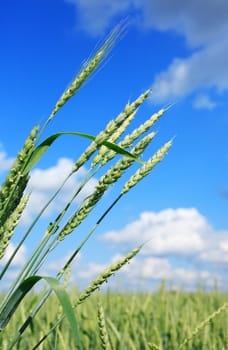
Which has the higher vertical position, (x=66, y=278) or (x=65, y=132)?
(x=65, y=132)

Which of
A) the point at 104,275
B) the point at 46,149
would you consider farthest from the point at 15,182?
the point at 104,275

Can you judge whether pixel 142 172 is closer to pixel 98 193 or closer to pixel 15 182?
pixel 98 193

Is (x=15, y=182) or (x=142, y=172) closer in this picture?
(x=15, y=182)

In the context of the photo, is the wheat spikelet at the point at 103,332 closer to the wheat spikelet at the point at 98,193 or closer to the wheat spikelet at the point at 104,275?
the wheat spikelet at the point at 104,275

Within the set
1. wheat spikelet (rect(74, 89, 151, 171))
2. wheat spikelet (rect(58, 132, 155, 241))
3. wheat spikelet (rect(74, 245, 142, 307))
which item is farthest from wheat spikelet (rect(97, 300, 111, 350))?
wheat spikelet (rect(74, 89, 151, 171))

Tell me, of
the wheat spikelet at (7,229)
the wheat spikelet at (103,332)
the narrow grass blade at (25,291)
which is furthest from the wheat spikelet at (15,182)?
the wheat spikelet at (103,332)

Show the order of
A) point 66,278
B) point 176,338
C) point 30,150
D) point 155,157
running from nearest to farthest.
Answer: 1. point 30,150
2. point 155,157
3. point 66,278
4. point 176,338

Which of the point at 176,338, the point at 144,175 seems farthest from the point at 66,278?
the point at 176,338

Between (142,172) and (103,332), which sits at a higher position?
(142,172)

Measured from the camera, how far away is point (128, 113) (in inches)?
47.7

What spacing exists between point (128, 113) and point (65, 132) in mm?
128

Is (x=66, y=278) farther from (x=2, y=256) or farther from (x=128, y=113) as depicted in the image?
(x=128, y=113)

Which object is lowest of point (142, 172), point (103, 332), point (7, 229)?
point (103, 332)

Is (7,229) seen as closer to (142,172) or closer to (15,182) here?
(15,182)
